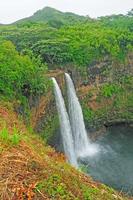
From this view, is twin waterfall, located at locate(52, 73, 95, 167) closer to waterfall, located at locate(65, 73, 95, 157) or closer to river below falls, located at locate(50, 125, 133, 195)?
waterfall, located at locate(65, 73, 95, 157)

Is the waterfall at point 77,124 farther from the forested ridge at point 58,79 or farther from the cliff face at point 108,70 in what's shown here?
the cliff face at point 108,70

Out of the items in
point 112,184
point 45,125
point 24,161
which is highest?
point 24,161


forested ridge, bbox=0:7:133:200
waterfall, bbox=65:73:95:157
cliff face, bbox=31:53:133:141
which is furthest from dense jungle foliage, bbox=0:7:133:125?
waterfall, bbox=65:73:95:157

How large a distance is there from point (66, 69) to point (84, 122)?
3.72 m

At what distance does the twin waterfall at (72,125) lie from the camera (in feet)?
83.2

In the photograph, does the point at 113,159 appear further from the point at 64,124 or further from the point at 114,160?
the point at 64,124

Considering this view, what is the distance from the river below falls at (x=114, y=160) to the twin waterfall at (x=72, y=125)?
878mm

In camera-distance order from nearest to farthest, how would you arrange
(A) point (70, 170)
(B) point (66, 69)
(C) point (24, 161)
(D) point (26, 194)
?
(D) point (26, 194) < (C) point (24, 161) < (A) point (70, 170) < (B) point (66, 69)

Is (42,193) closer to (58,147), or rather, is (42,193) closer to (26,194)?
(26,194)

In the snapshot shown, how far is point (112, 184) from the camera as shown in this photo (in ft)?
71.7

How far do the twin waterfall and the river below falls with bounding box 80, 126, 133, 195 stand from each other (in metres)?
0.88

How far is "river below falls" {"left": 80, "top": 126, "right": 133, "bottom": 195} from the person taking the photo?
22.3m

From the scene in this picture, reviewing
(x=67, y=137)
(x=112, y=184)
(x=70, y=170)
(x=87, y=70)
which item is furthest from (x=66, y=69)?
(x=70, y=170)

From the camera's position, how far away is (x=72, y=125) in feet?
90.8
